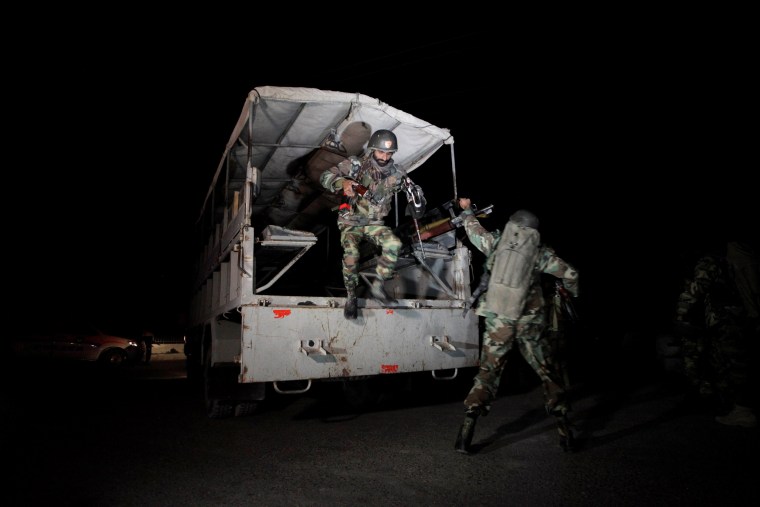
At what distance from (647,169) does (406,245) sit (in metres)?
13.0

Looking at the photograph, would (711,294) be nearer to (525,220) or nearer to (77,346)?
(525,220)

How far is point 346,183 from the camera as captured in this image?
474cm

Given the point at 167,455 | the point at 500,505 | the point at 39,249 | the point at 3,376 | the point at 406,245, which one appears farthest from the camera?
the point at 39,249

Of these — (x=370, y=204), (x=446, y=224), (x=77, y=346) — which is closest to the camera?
(x=446, y=224)

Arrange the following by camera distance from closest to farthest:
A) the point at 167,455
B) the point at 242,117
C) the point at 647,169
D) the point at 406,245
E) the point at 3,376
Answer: the point at 167,455, the point at 242,117, the point at 406,245, the point at 3,376, the point at 647,169

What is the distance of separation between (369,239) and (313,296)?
86 centimetres

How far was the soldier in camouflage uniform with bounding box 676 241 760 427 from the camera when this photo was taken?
172 inches

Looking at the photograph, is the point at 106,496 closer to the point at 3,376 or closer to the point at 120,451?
the point at 120,451

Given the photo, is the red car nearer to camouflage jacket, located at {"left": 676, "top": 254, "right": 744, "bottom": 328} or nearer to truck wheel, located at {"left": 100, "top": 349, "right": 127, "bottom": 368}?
truck wheel, located at {"left": 100, "top": 349, "right": 127, "bottom": 368}

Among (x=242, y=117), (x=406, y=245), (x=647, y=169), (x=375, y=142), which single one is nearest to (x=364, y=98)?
(x=375, y=142)

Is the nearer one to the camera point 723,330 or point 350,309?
point 350,309

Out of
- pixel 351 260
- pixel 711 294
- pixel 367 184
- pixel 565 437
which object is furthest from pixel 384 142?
pixel 711 294

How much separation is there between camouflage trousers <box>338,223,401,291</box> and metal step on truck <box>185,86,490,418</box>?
30 centimetres

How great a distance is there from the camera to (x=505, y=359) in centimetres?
370
